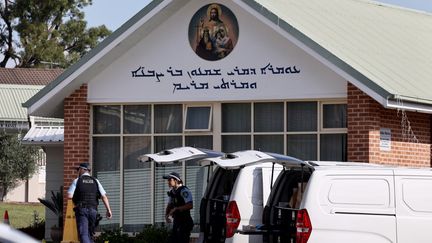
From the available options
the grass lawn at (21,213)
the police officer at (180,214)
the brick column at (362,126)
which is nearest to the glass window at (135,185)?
the police officer at (180,214)

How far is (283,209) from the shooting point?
14.7 meters

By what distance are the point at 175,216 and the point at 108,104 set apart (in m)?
4.80

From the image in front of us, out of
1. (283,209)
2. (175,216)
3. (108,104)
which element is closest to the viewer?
(283,209)

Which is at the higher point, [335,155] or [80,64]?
[80,64]

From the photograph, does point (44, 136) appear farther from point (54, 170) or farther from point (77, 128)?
point (77, 128)

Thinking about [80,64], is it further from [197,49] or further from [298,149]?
[298,149]

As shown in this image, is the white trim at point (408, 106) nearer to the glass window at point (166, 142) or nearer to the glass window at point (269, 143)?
the glass window at point (269, 143)

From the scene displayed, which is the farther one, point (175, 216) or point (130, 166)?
point (130, 166)

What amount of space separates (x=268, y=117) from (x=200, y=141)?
4.61ft

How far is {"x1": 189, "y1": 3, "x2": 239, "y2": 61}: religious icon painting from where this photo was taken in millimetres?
21656

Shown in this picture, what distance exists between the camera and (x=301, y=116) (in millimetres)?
21266

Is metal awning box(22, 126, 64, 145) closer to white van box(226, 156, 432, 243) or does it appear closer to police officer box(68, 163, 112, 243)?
police officer box(68, 163, 112, 243)

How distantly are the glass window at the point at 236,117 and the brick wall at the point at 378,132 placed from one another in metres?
2.23

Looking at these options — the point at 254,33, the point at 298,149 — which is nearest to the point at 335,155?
the point at 298,149
